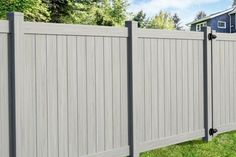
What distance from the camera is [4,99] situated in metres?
4.79

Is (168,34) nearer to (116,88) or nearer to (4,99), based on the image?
(116,88)

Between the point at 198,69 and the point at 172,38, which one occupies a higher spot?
the point at 172,38

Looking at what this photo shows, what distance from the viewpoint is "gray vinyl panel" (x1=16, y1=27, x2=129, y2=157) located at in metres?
5.05

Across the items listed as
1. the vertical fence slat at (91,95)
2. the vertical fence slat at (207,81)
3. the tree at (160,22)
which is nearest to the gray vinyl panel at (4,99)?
the vertical fence slat at (91,95)

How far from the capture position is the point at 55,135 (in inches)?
209

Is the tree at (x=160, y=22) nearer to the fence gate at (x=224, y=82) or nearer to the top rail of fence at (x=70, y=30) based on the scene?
the fence gate at (x=224, y=82)

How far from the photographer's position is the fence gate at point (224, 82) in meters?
7.73

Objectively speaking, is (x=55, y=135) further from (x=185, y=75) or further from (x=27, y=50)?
(x=185, y=75)

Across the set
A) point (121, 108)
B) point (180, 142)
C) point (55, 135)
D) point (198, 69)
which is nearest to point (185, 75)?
point (198, 69)

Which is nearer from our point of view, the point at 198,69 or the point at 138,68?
the point at 138,68

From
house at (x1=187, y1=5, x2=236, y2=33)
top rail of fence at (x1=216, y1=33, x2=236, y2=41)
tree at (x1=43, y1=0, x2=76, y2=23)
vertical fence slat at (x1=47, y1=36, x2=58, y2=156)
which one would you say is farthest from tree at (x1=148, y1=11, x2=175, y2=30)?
vertical fence slat at (x1=47, y1=36, x2=58, y2=156)

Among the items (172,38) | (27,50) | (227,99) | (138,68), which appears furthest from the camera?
(227,99)

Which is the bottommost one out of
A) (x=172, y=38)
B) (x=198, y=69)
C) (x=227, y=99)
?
(x=227, y=99)

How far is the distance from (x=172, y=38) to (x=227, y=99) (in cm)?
183
